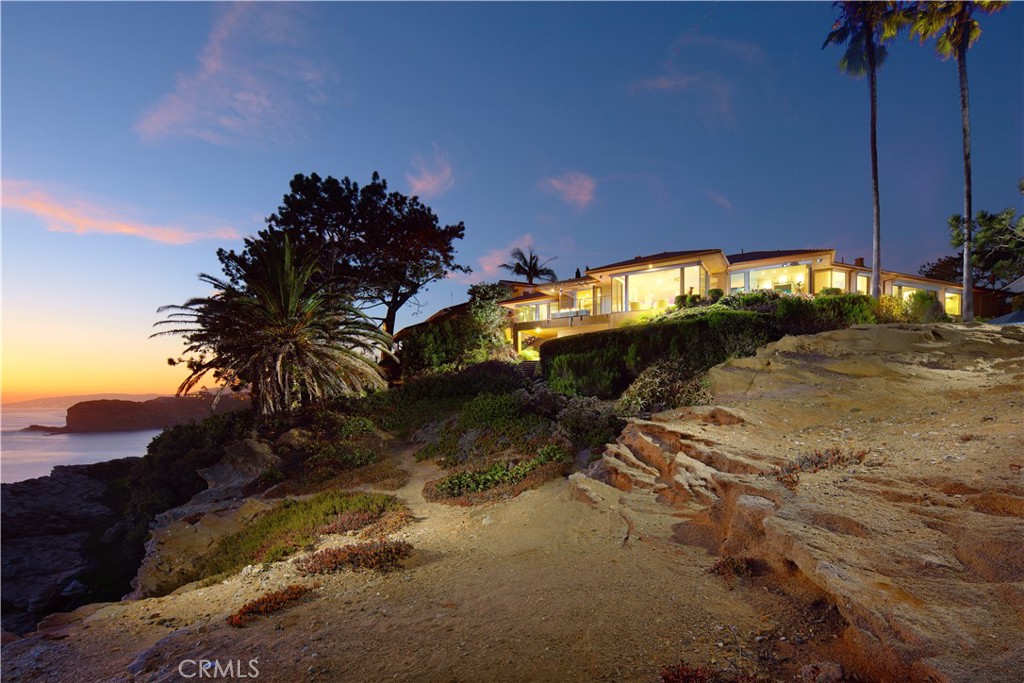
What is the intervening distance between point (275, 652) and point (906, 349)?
44.0ft

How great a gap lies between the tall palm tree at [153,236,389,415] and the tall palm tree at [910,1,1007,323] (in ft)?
78.1

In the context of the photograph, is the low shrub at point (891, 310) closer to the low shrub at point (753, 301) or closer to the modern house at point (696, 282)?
the low shrub at point (753, 301)

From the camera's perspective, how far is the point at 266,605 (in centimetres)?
501

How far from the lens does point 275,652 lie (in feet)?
13.3

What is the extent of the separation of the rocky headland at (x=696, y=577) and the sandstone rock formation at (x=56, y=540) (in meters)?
4.36

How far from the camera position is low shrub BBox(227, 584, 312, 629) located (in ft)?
15.8

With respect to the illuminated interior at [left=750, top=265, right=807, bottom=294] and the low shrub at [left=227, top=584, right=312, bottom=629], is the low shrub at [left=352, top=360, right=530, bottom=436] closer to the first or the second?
the low shrub at [left=227, top=584, right=312, bottom=629]

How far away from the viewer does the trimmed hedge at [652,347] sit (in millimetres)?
14570

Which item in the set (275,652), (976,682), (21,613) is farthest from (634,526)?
(21,613)

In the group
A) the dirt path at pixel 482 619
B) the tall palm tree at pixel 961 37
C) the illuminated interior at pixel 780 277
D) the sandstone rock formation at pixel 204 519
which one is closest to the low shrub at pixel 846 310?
the tall palm tree at pixel 961 37

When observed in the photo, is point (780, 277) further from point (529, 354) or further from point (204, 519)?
point (204, 519)

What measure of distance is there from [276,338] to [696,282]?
81.9 feet

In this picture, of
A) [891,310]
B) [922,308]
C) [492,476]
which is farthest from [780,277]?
[492,476]

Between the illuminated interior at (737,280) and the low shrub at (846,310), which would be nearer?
the low shrub at (846,310)
